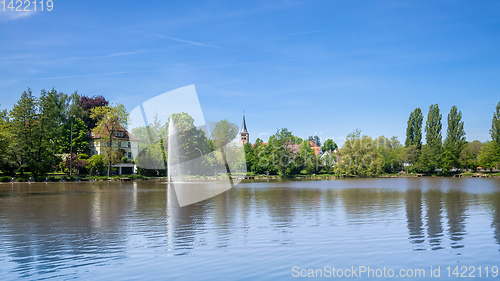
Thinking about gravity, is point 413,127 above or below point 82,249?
above

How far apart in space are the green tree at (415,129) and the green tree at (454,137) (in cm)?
672

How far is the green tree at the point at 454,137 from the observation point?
97.7 m

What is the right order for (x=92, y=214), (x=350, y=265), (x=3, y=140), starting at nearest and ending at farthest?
(x=350, y=265), (x=92, y=214), (x=3, y=140)

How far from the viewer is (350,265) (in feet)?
30.8

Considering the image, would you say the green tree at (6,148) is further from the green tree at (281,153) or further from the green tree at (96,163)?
the green tree at (281,153)

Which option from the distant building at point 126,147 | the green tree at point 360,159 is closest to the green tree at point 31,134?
the distant building at point 126,147

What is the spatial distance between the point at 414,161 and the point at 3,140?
3700 inches

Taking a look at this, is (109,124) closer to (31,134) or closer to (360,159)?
(31,134)

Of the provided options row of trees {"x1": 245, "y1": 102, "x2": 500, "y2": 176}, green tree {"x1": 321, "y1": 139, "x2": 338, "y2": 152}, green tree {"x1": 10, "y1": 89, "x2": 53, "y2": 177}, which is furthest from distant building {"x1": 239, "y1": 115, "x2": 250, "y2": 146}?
green tree {"x1": 10, "y1": 89, "x2": 53, "y2": 177}

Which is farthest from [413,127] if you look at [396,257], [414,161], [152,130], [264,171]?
[396,257]

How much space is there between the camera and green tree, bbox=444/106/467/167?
9769cm

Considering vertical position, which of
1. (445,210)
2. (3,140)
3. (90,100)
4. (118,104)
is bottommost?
(445,210)

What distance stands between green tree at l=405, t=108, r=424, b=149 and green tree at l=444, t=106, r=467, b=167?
22.1 feet

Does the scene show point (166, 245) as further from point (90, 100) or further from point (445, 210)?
point (90, 100)
